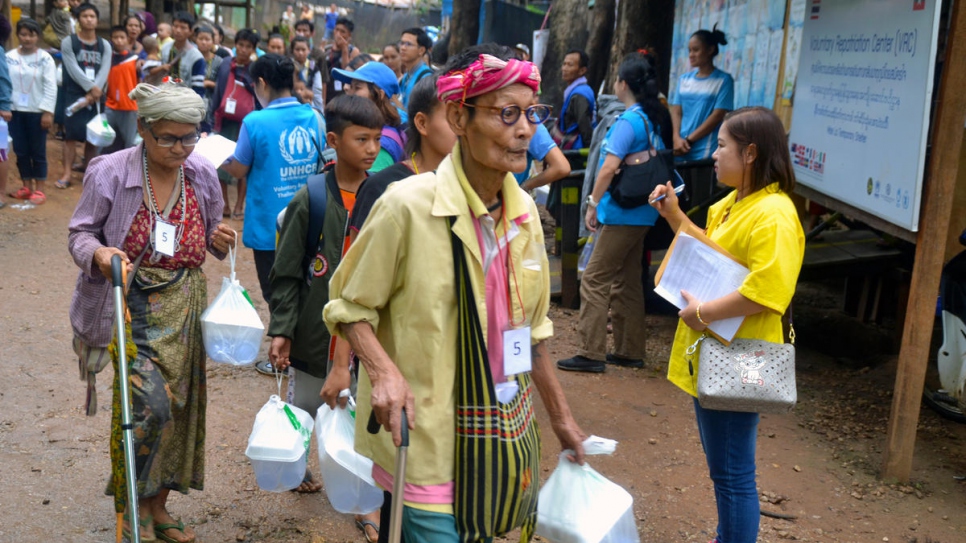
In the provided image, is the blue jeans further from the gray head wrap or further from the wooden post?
the gray head wrap

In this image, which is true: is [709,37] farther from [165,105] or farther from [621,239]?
[165,105]

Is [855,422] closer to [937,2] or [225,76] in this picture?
[937,2]

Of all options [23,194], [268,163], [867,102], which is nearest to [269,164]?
[268,163]

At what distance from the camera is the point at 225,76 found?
34.2 ft

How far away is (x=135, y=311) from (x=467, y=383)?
1.80 metres

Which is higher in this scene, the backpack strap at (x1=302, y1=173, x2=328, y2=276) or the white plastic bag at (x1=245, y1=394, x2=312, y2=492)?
the backpack strap at (x1=302, y1=173, x2=328, y2=276)

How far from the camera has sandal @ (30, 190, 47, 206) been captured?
1060cm

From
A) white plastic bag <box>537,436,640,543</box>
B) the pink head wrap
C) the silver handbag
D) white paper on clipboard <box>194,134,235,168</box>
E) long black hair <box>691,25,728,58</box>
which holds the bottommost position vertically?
white plastic bag <box>537,436,640,543</box>

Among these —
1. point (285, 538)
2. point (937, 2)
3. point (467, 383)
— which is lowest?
point (285, 538)

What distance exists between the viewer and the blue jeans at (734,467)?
364 cm

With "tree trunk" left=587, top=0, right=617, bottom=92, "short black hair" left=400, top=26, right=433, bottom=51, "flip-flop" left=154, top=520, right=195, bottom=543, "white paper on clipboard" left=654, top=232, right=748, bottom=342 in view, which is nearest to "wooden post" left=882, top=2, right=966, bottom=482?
"white paper on clipboard" left=654, top=232, right=748, bottom=342

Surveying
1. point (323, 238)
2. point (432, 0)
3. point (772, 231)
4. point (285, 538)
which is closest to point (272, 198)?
point (323, 238)

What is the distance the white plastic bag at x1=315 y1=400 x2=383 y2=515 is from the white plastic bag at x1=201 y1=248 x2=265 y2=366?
0.62 meters

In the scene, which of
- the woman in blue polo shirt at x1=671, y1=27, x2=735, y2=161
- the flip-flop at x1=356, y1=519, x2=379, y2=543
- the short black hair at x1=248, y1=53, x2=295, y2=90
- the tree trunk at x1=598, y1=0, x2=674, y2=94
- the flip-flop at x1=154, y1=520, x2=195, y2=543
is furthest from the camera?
the tree trunk at x1=598, y1=0, x2=674, y2=94
